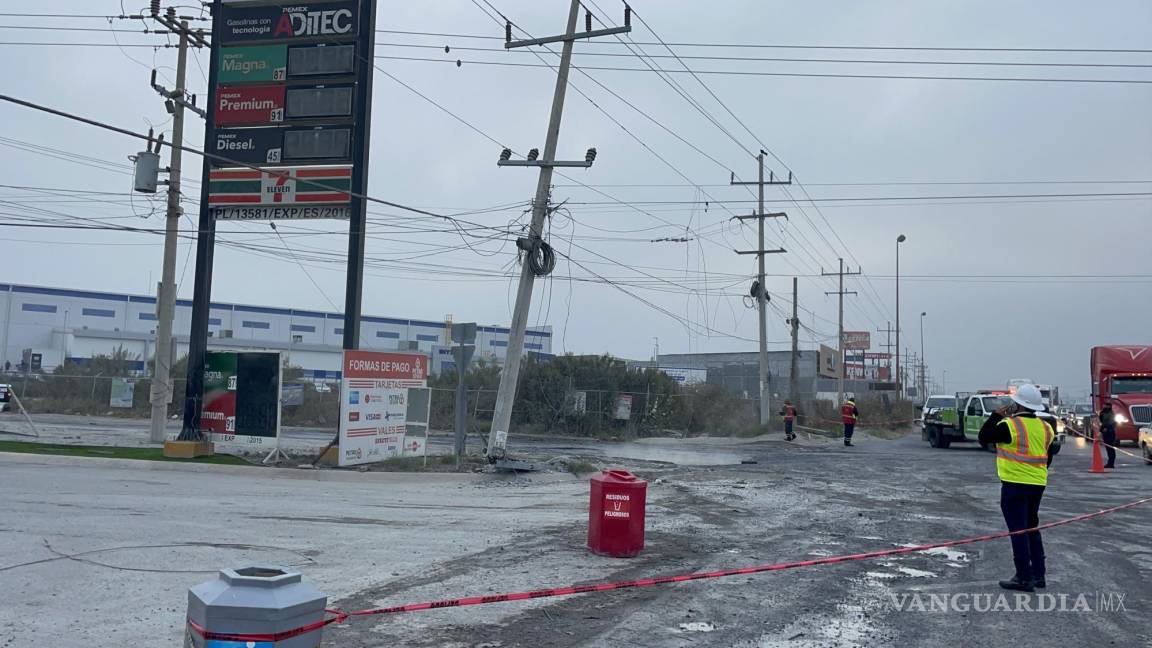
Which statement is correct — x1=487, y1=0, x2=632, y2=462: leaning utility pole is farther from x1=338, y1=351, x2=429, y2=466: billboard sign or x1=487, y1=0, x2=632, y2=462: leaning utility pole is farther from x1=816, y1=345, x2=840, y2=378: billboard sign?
x1=816, y1=345, x2=840, y2=378: billboard sign

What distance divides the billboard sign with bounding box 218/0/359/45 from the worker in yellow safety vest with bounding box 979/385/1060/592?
17991 mm

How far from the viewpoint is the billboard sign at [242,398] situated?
20188 millimetres

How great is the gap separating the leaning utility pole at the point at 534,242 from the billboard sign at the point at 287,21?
4.79 m

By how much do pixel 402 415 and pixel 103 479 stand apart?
6.70 metres

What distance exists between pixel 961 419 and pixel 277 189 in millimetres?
25385

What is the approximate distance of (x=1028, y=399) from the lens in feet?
29.0

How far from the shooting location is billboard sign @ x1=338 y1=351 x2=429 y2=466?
19.4 meters

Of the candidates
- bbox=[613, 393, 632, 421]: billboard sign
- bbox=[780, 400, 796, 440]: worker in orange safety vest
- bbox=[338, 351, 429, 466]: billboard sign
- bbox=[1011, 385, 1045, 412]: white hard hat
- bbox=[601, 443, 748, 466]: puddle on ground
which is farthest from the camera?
bbox=[613, 393, 632, 421]: billboard sign

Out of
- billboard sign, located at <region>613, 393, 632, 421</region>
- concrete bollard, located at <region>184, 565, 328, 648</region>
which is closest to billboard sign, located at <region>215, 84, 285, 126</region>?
concrete bollard, located at <region>184, 565, 328, 648</region>

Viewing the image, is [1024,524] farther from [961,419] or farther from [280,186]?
[961,419]

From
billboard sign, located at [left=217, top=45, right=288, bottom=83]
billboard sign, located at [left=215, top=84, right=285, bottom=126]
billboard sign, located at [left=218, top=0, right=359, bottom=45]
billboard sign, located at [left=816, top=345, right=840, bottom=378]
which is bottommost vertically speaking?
billboard sign, located at [left=816, top=345, right=840, bottom=378]

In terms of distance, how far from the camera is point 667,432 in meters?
39.9

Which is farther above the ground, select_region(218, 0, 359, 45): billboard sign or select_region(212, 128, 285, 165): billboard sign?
select_region(218, 0, 359, 45): billboard sign

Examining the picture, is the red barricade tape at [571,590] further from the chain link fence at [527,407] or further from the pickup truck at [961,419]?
the chain link fence at [527,407]
